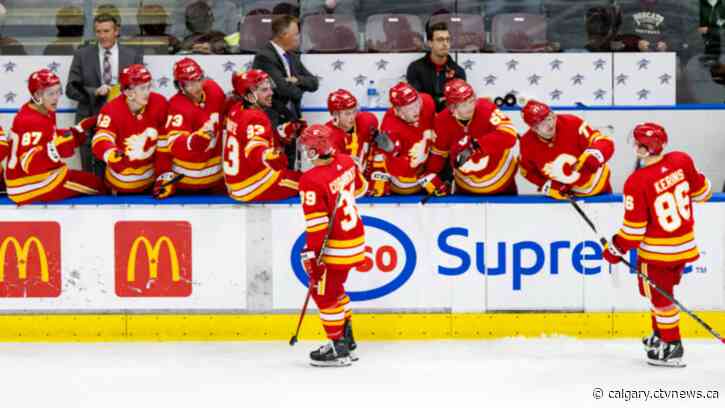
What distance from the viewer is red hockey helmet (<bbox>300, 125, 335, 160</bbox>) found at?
6762 millimetres

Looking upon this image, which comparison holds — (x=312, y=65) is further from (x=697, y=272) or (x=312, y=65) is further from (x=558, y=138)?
(x=697, y=272)

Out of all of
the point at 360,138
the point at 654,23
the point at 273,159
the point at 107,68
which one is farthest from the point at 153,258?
the point at 654,23

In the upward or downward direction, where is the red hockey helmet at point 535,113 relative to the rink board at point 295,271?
upward

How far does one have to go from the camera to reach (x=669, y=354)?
6.76 m

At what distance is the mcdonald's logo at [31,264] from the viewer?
7566 millimetres

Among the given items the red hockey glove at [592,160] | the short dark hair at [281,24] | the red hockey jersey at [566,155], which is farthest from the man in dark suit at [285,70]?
the red hockey glove at [592,160]

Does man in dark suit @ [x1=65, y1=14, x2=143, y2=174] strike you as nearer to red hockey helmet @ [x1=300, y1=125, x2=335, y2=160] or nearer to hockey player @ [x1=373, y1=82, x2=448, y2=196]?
hockey player @ [x1=373, y1=82, x2=448, y2=196]

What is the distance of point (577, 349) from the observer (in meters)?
7.26

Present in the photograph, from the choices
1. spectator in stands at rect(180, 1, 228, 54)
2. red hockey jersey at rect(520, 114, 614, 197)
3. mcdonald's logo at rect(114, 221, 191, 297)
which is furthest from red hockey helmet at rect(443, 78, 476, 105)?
spectator in stands at rect(180, 1, 228, 54)

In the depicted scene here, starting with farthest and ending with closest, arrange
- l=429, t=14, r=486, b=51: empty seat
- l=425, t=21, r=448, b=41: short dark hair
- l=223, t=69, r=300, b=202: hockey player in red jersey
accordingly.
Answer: l=429, t=14, r=486, b=51: empty seat < l=425, t=21, r=448, b=41: short dark hair < l=223, t=69, r=300, b=202: hockey player in red jersey

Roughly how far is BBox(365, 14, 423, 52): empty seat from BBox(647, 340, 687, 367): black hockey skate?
3640 millimetres

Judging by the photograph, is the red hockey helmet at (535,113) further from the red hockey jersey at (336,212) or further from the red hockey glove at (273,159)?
the red hockey glove at (273,159)

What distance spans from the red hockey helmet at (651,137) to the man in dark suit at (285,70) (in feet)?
8.93

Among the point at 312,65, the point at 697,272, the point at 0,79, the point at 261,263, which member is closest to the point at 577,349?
the point at 697,272
